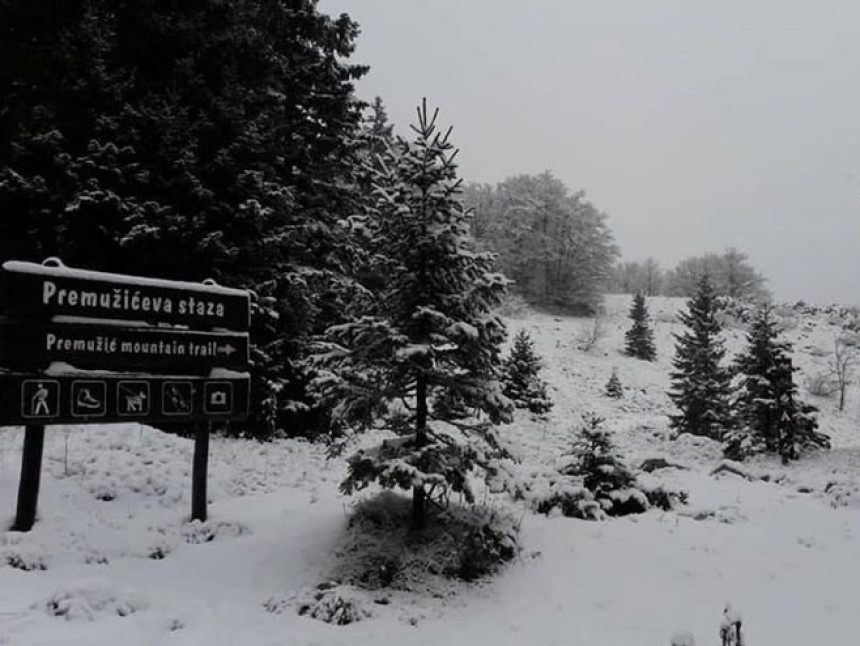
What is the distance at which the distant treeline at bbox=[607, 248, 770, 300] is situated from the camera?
65812mm

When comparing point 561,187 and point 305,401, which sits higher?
point 561,187

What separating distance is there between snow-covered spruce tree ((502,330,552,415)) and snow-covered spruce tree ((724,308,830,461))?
9266 millimetres

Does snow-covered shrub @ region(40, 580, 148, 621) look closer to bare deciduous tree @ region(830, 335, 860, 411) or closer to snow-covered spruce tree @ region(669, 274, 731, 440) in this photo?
snow-covered spruce tree @ region(669, 274, 731, 440)

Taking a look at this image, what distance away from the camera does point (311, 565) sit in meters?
6.88

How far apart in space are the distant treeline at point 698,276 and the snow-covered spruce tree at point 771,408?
38.0m

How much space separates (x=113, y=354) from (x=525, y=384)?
72.9ft

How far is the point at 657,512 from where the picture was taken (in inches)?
375

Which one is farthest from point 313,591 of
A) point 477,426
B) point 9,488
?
point 9,488

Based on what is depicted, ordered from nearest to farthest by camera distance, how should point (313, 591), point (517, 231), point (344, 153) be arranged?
point (313, 591) < point (344, 153) < point (517, 231)

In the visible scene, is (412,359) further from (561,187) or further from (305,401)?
(561,187)

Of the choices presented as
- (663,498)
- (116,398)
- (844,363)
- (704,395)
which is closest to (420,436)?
(116,398)

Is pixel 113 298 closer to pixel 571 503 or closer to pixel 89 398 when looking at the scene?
pixel 89 398

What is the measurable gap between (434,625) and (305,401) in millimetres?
9498

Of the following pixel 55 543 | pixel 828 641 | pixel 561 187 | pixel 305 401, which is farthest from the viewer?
pixel 561 187
